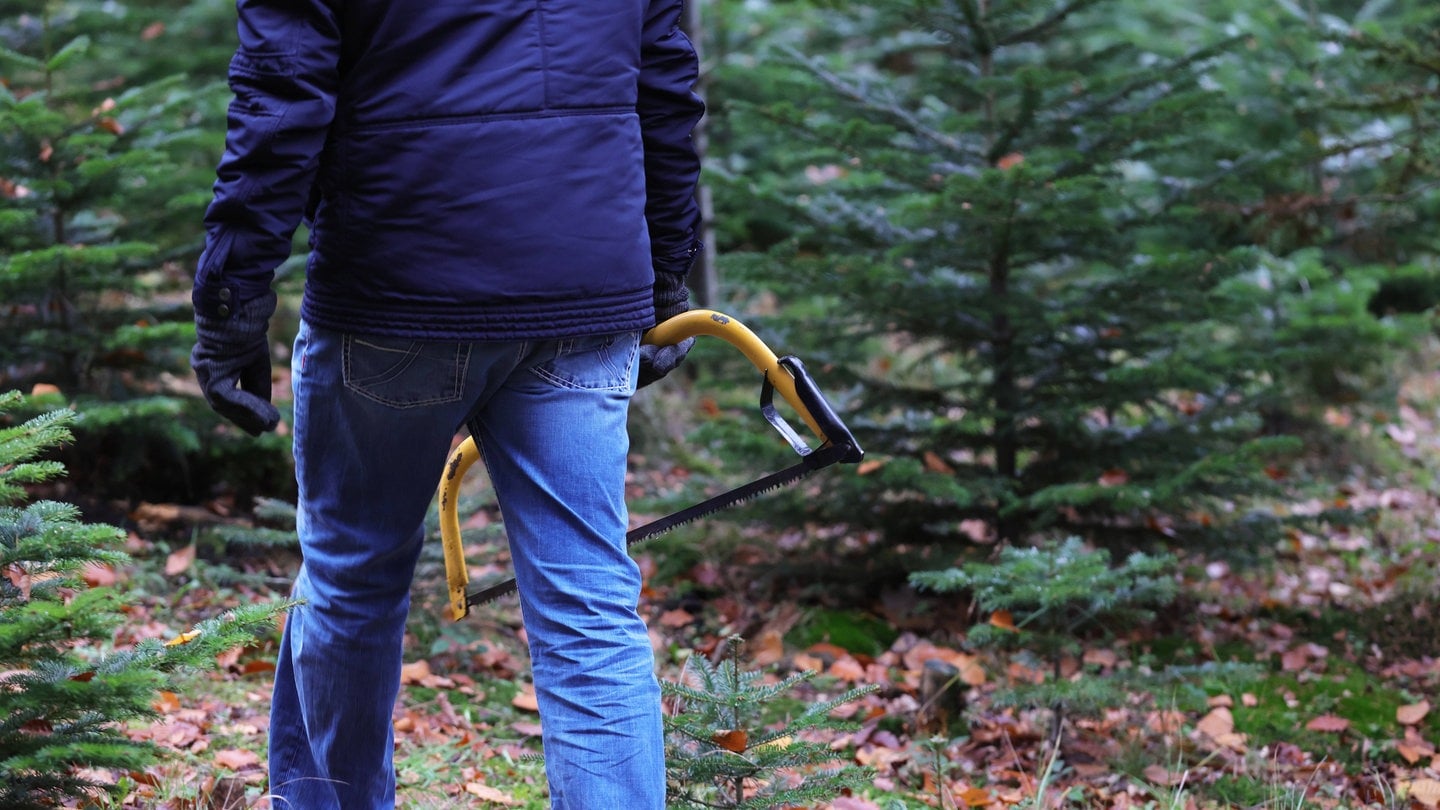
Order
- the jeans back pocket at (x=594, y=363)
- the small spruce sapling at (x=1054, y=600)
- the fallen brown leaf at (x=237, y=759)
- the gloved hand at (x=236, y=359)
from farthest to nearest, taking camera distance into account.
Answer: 1. the small spruce sapling at (x=1054, y=600)
2. the fallen brown leaf at (x=237, y=759)
3. the jeans back pocket at (x=594, y=363)
4. the gloved hand at (x=236, y=359)

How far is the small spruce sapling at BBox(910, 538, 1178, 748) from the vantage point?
144 inches

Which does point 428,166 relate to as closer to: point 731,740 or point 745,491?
point 745,491

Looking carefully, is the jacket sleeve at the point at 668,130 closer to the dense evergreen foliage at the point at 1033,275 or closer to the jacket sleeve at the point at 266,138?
the jacket sleeve at the point at 266,138

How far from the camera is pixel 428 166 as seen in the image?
1990 millimetres

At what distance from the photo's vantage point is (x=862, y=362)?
5.27 m

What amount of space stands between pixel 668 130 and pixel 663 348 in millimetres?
474

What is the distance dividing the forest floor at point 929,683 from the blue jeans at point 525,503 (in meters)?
0.63

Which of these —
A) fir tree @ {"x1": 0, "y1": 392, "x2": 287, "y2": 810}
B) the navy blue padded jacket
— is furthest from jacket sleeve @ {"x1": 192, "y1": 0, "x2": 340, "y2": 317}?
A: fir tree @ {"x1": 0, "y1": 392, "x2": 287, "y2": 810}

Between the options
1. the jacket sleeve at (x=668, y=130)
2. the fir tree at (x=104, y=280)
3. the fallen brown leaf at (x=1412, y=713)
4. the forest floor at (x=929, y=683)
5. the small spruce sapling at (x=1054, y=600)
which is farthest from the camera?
the fir tree at (x=104, y=280)

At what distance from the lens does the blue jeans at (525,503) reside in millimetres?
2070

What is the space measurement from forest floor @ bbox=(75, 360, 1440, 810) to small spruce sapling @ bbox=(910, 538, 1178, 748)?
0.46 feet

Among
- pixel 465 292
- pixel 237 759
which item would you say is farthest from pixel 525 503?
pixel 237 759

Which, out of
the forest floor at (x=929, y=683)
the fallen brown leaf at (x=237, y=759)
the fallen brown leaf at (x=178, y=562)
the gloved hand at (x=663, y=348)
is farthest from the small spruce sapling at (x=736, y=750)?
the fallen brown leaf at (x=178, y=562)

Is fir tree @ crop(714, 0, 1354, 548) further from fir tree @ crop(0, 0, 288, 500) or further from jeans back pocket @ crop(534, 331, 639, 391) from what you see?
jeans back pocket @ crop(534, 331, 639, 391)
